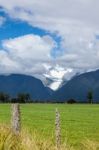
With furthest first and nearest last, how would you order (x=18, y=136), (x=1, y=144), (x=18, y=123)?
(x=18, y=123)
(x=18, y=136)
(x=1, y=144)

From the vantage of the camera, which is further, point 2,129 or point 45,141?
point 2,129

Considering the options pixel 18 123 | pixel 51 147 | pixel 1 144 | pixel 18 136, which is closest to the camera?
pixel 1 144

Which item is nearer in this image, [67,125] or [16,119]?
[16,119]

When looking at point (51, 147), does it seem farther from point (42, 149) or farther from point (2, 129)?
point (2, 129)

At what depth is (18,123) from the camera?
1698 centimetres

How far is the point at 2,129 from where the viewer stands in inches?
625

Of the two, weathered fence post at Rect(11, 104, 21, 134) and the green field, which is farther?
the green field

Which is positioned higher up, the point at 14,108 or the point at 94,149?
the point at 14,108

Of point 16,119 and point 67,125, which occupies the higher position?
point 67,125

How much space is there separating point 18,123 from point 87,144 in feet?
9.83

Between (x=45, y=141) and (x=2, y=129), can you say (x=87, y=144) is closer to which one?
(x=45, y=141)

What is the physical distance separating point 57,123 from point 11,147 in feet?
8.03

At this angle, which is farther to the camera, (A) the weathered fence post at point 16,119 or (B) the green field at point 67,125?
(B) the green field at point 67,125

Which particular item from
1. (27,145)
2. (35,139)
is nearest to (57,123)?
(35,139)
